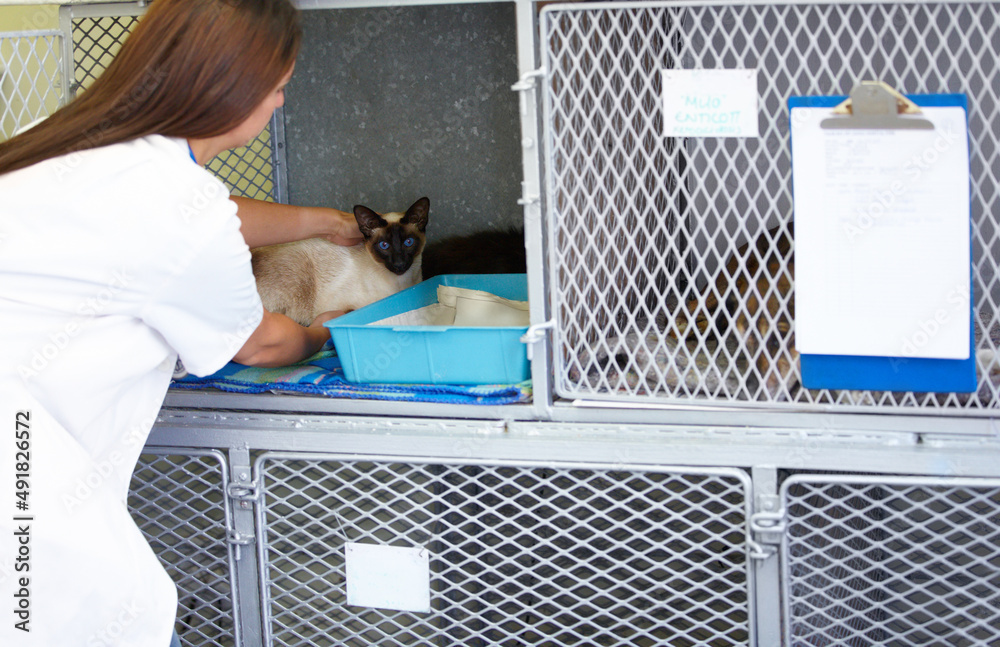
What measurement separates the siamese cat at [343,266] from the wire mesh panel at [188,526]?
0.55 metres

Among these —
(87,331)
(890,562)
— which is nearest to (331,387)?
(87,331)

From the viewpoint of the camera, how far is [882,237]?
0.95 metres

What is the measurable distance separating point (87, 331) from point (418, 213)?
3.06 ft

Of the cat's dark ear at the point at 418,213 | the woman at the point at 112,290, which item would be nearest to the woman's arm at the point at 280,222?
the cat's dark ear at the point at 418,213

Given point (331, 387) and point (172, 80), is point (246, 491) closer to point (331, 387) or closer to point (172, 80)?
point (331, 387)

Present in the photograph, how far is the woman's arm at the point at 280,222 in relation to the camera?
140 cm

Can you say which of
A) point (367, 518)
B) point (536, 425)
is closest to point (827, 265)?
point (536, 425)

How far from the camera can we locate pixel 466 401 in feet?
3.71

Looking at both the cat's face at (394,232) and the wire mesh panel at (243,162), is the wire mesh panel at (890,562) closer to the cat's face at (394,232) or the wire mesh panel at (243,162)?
the cat's face at (394,232)

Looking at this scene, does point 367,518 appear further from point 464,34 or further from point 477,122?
point 464,34

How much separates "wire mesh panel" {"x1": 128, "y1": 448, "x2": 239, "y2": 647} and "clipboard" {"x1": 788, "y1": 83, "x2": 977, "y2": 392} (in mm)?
882

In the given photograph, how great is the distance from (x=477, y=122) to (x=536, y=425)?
80 centimetres

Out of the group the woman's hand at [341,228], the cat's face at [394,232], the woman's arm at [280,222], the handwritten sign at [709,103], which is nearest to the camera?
the handwritten sign at [709,103]

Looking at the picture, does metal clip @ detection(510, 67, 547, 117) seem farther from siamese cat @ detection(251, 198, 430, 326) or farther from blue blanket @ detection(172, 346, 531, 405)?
siamese cat @ detection(251, 198, 430, 326)
